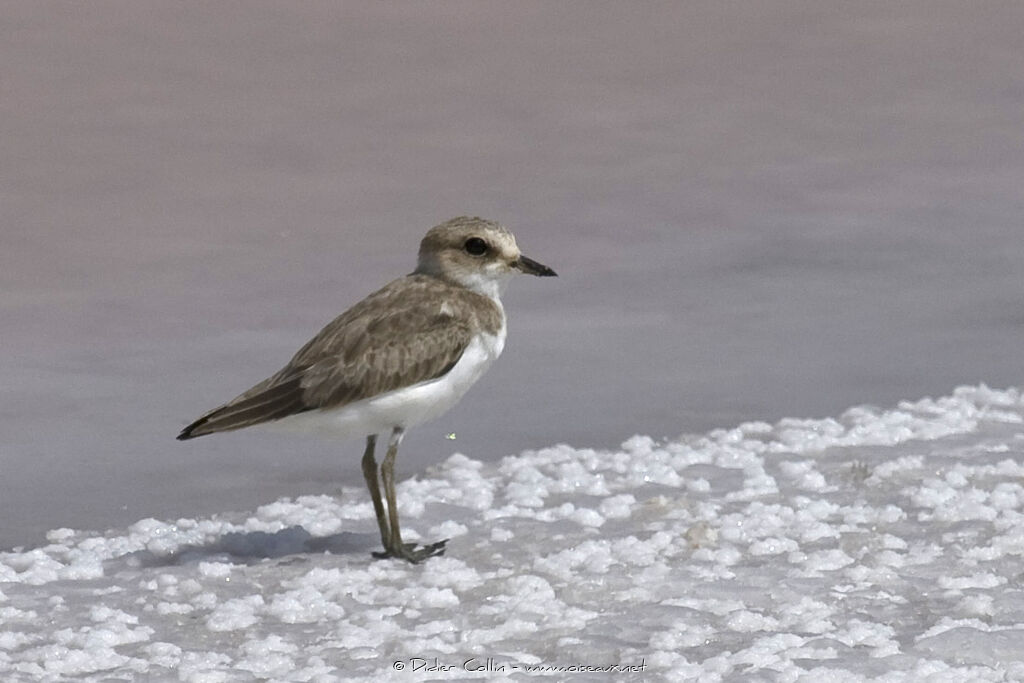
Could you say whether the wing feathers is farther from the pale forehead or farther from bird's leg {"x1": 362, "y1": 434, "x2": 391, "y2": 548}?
bird's leg {"x1": 362, "y1": 434, "x2": 391, "y2": 548}

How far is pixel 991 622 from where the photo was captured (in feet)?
28.3

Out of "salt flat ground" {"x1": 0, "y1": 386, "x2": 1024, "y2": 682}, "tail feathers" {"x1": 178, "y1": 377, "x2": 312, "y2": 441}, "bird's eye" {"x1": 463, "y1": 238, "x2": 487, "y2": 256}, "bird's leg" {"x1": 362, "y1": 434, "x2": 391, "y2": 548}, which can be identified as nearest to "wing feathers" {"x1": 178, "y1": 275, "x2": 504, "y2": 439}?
"tail feathers" {"x1": 178, "y1": 377, "x2": 312, "y2": 441}

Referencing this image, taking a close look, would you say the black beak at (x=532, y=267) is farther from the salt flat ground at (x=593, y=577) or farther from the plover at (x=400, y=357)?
the salt flat ground at (x=593, y=577)

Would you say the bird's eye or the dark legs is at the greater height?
the bird's eye

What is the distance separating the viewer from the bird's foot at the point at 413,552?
10180 mm

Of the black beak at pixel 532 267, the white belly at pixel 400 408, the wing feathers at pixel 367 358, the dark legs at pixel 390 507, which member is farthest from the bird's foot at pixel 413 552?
the black beak at pixel 532 267

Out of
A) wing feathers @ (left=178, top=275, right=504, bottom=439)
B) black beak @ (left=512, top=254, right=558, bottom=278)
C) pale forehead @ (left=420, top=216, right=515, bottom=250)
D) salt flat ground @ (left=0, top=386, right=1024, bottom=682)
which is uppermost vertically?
pale forehead @ (left=420, top=216, right=515, bottom=250)

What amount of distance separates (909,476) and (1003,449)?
1245 mm

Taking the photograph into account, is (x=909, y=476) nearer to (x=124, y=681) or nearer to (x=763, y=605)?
(x=763, y=605)

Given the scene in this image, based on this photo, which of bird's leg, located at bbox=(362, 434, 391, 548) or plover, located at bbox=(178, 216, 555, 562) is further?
bird's leg, located at bbox=(362, 434, 391, 548)

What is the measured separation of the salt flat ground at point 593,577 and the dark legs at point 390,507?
0.41 ft

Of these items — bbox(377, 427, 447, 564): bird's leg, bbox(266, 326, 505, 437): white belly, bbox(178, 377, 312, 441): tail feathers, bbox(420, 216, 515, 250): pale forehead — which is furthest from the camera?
bbox(420, 216, 515, 250): pale forehead

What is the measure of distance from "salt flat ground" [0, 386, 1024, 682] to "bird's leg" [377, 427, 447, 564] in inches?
3.8

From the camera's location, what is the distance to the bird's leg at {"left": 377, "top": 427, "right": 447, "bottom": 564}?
33.3 ft
